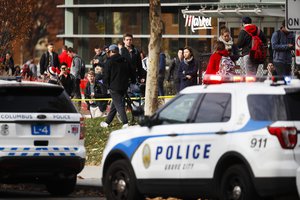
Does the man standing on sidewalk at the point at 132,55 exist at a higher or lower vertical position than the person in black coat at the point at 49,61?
higher

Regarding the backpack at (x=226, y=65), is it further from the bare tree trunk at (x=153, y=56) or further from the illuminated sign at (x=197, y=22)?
the illuminated sign at (x=197, y=22)

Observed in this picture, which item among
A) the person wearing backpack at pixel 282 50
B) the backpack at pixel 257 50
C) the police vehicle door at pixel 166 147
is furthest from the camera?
the person wearing backpack at pixel 282 50

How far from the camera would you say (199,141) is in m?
13.1

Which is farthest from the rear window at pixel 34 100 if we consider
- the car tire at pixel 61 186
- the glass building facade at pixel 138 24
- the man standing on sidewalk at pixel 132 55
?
the glass building facade at pixel 138 24

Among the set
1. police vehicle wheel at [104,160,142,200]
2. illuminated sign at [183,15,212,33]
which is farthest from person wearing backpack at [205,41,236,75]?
illuminated sign at [183,15,212,33]

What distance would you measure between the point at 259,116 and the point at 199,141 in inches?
35.7

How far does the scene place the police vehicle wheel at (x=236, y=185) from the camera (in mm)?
12422

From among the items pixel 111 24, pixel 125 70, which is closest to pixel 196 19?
pixel 111 24

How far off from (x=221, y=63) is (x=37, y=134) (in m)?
4.95

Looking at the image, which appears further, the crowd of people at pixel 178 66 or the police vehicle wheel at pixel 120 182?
the crowd of people at pixel 178 66

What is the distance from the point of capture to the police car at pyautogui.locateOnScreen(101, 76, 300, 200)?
12.3m

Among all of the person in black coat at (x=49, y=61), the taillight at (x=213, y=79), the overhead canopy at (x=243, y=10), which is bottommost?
the person in black coat at (x=49, y=61)

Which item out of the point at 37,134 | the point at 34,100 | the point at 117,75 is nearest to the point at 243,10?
the point at 117,75

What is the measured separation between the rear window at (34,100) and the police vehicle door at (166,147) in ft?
7.83
